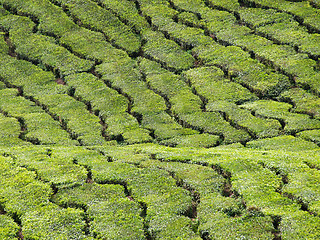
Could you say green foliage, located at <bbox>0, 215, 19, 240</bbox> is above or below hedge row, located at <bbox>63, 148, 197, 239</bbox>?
below

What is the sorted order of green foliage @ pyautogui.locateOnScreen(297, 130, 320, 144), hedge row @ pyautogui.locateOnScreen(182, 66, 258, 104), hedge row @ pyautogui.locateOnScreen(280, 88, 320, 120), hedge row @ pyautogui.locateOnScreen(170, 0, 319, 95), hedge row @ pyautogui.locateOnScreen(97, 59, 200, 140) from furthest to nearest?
hedge row @ pyautogui.locateOnScreen(170, 0, 319, 95)
hedge row @ pyautogui.locateOnScreen(182, 66, 258, 104)
hedge row @ pyautogui.locateOnScreen(97, 59, 200, 140)
hedge row @ pyautogui.locateOnScreen(280, 88, 320, 120)
green foliage @ pyautogui.locateOnScreen(297, 130, 320, 144)

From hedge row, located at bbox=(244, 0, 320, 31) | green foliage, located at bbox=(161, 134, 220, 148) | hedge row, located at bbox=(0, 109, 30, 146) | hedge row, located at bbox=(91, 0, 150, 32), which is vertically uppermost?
hedge row, located at bbox=(244, 0, 320, 31)

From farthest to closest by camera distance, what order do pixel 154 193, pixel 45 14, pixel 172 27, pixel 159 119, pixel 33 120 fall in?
pixel 45 14 < pixel 172 27 < pixel 33 120 < pixel 159 119 < pixel 154 193

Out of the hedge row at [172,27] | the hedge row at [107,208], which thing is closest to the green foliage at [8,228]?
the hedge row at [107,208]

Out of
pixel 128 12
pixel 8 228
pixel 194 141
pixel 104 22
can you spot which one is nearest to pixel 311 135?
pixel 194 141

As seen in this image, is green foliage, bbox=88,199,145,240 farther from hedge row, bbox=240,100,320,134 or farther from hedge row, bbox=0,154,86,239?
hedge row, bbox=240,100,320,134

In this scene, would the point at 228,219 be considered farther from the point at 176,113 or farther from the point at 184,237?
the point at 176,113

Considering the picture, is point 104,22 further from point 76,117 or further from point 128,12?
point 76,117

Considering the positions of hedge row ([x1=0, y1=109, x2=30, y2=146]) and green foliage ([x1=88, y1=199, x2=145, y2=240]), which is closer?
green foliage ([x1=88, y1=199, x2=145, y2=240])

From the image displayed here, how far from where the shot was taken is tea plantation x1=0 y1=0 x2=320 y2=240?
20281mm

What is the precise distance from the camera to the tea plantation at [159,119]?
20.3 m

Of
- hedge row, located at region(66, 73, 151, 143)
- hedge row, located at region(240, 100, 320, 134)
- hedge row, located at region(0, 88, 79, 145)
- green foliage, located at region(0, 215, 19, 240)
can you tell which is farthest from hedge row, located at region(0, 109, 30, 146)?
hedge row, located at region(240, 100, 320, 134)

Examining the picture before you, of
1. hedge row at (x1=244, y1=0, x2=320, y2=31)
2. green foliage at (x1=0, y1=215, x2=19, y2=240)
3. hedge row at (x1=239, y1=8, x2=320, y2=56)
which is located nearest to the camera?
green foliage at (x1=0, y1=215, x2=19, y2=240)

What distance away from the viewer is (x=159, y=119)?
35.0 metres
